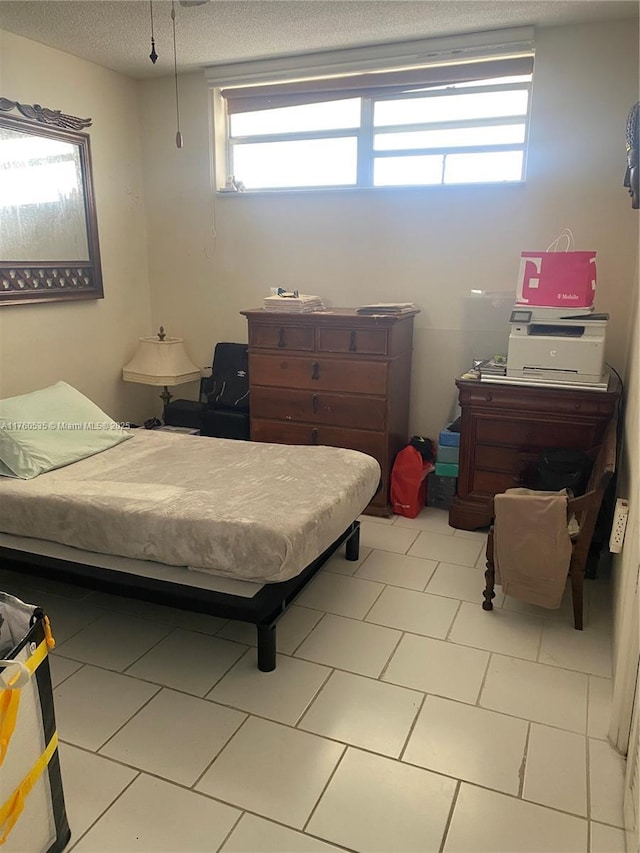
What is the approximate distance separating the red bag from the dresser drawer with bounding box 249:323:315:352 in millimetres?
890

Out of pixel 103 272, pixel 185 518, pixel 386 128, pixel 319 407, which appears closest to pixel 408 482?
pixel 319 407

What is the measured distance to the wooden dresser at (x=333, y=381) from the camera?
364 cm

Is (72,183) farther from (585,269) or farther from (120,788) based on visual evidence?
(120,788)

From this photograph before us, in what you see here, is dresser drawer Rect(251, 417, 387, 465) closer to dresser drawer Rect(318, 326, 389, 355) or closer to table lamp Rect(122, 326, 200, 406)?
dresser drawer Rect(318, 326, 389, 355)

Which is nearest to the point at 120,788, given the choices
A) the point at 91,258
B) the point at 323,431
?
the point at 323,431

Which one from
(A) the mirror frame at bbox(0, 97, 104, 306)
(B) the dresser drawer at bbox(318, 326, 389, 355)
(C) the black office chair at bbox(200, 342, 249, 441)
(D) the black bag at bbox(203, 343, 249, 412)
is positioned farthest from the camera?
(D) the black bag at bbox(203, 343, 249, 412)

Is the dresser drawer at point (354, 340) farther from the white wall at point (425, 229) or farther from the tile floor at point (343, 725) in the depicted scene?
the tile floor at point (343, 725)

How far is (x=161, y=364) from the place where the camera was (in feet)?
13.9

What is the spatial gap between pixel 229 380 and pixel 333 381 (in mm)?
951

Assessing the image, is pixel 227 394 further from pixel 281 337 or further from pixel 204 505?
pixel 204 505

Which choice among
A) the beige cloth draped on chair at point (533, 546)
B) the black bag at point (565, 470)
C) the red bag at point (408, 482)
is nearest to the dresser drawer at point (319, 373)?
the red bag at point (408, 482)

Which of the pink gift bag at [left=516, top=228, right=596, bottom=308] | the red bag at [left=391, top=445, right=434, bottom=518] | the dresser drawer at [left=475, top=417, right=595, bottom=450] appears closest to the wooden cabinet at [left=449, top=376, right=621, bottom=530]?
the dresser drawer at [left=475, top=417, right=595, bottom=450]

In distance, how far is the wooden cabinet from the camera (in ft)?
10.3

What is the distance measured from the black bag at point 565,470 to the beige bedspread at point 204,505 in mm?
Answer: 842
